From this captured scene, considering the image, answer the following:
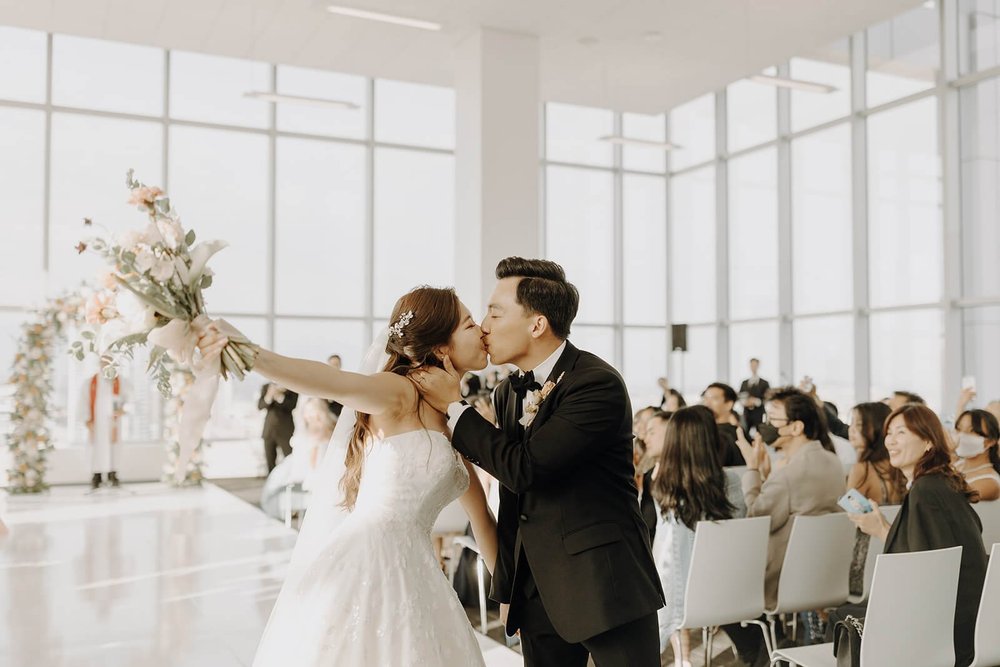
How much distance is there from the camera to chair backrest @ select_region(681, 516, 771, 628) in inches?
150

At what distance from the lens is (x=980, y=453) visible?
4758 mm

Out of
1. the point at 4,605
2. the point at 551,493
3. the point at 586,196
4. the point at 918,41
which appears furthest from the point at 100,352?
the point at 586,196

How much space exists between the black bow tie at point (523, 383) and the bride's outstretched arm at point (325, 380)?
0.96 feet

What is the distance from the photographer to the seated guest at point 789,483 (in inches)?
178

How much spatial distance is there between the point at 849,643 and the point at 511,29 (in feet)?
25.8

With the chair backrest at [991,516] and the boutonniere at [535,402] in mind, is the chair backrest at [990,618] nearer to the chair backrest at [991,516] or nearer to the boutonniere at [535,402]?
the chair backrest at [991,516]

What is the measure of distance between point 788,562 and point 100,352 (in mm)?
3159

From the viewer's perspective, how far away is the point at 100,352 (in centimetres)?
192

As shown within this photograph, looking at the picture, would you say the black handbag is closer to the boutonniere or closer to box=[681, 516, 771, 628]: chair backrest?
box=[681, 516, 771, 628]: chair backrest

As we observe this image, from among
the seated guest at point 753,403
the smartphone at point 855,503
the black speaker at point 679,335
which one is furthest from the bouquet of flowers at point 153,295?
the seated guest at point 753,403

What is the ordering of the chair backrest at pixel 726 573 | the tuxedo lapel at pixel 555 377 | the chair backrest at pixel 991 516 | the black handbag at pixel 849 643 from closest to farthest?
the tuxedo lapel at pixel 555 377 < the black handbag at pixel 849 643 < the chair backrest at pixel 726 573 < the chair backrest at pixel 991 516

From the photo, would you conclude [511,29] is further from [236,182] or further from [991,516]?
[991,516]

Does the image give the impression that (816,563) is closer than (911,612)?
No

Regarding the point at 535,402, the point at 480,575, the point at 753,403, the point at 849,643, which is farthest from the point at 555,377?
the point at 753,403
